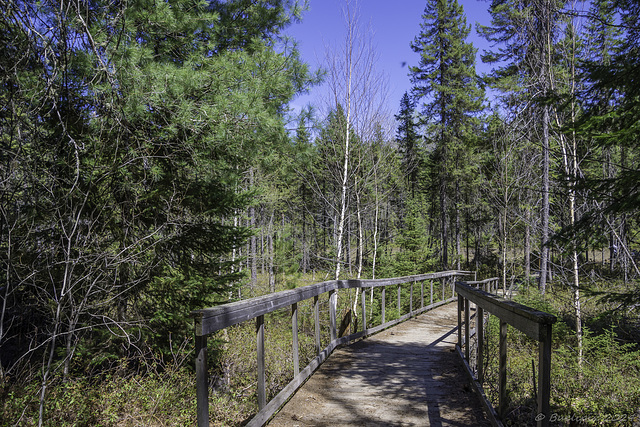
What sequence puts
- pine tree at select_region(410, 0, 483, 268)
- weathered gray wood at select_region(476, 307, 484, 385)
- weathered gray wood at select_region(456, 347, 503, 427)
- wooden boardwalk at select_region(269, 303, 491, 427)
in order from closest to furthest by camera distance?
weathered gray wood at select_region(456, 347, 503, 427) < wooden boardwalk at select_region(269, 303, 491, 427) < weathered gray wood at select_region(476, 307, 484, 385) < pine tree at select_region(410, 0, 483, 268)

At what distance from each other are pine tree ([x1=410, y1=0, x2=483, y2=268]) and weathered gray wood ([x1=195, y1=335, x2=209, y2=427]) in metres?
22.0

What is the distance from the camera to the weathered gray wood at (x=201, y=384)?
272cm

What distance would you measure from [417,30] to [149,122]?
75.0ft

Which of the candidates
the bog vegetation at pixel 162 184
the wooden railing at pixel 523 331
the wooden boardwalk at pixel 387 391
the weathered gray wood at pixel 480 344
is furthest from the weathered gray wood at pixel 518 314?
the bog vegetation at pixel 162 184

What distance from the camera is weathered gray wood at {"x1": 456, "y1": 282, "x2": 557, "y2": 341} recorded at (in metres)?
2.66

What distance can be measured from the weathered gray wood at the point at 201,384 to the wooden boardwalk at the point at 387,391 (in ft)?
4.34

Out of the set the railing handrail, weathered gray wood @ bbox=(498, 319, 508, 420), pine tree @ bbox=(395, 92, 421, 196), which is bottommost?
weathered gray wood @ bbox=(498, 319, 508, 420)

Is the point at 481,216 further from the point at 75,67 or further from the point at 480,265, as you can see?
the point at 75,67

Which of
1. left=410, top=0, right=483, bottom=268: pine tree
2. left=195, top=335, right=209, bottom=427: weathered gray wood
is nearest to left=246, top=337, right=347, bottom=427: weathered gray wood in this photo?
left=195, top=335, right=209, bottom=427: weathered gray wood

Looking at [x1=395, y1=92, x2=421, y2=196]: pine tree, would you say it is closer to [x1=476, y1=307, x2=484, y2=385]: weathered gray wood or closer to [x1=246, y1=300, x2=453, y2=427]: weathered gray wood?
[x1=246, y1=300, x2=453, y2=427]: weathered gray wood

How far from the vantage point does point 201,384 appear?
2.75 metres

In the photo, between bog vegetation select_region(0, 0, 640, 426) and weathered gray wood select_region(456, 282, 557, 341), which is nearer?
weathered gray wood select_region(456, 282, 557, 341)

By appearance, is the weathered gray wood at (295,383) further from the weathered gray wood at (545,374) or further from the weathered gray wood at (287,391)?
the weathered gray wood at (545,374)

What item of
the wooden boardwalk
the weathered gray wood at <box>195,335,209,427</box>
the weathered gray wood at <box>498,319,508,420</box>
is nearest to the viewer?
the weathered gray wood at <box>195,335,209,427</box>
